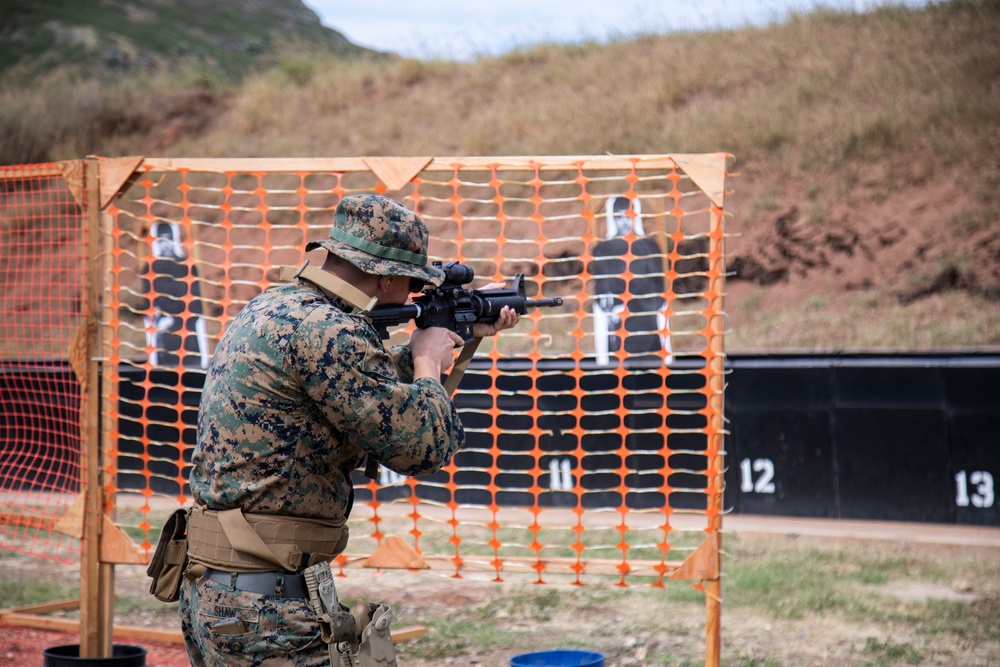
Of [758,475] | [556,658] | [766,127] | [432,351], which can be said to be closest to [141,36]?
[766,127]

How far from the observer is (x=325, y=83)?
78.0ft

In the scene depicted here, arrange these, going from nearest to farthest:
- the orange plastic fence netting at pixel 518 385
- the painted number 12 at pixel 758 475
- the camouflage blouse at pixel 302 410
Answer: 1. the camouflage blouse at pixel 302 410
2. the orange plastic fence netting at pixel 518 385
3. the painted number 12 at pixel 758 475

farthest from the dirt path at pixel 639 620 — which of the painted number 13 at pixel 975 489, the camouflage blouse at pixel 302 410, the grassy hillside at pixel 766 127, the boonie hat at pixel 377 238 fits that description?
the grassy hillside at pixel 766 127

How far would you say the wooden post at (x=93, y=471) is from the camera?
5066 millimetres

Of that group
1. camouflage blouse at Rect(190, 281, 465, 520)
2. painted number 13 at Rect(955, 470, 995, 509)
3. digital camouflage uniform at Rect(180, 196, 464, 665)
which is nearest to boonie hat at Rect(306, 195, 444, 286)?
digital camouflage uniform at Rect(180, 196, 464, 665)

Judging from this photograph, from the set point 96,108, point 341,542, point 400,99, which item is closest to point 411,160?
point 341,542

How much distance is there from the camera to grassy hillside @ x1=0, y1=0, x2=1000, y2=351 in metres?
13.9

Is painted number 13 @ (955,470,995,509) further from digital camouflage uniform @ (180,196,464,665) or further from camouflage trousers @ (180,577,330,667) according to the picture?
camouflage trousers @ (180,577,330,667)

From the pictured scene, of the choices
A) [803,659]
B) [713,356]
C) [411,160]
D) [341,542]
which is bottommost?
[803,659]

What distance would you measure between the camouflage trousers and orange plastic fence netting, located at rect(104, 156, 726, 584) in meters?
1.18

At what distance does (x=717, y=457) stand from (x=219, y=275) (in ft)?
47.8

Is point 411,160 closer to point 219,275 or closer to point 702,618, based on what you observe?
point 702,618

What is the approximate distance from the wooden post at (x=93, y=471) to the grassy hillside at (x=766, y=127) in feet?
24.1

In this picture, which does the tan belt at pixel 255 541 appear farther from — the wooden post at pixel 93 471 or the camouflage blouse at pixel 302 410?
the wooden post at pixel 93 471
